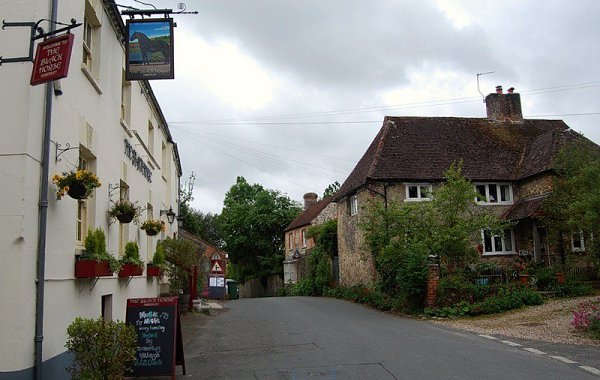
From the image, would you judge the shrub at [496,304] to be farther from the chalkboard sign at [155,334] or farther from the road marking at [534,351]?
the chalkboard sign at [155,334]

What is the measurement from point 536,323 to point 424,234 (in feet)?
18.2

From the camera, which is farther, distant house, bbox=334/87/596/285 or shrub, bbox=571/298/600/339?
distant house, bbox=334/87/596/285

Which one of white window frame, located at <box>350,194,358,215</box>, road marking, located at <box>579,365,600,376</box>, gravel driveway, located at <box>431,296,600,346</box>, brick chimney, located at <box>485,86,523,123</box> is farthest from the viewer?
brick chimney, located at <box>485,86,523,123</box>

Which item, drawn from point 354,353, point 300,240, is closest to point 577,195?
point 354,353

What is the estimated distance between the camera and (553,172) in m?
24.0

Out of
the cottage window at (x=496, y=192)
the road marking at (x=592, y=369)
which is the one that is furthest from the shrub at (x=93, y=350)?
the cottage window at (x=496, y=192)

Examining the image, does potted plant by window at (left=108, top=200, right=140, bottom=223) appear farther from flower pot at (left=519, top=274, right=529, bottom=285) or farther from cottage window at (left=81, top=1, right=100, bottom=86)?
Result: flower pot at (left=519, top=274, right=529, bottom=285)

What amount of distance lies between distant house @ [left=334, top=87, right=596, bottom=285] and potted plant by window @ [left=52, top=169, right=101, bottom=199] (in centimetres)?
1750

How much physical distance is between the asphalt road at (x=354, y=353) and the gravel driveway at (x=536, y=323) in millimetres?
1043

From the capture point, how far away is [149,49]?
1046cm

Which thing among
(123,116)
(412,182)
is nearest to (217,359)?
(123,116)

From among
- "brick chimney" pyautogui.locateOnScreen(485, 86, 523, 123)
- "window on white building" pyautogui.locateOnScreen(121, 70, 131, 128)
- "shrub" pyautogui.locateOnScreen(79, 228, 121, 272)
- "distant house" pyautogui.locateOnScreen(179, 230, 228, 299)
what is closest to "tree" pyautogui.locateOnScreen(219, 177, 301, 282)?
"distant house" pyautogui.locateOnScreen(179, 230, 228, 299)

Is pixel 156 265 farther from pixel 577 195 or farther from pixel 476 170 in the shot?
pixel 476 170

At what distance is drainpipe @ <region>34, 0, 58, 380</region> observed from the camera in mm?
6719
